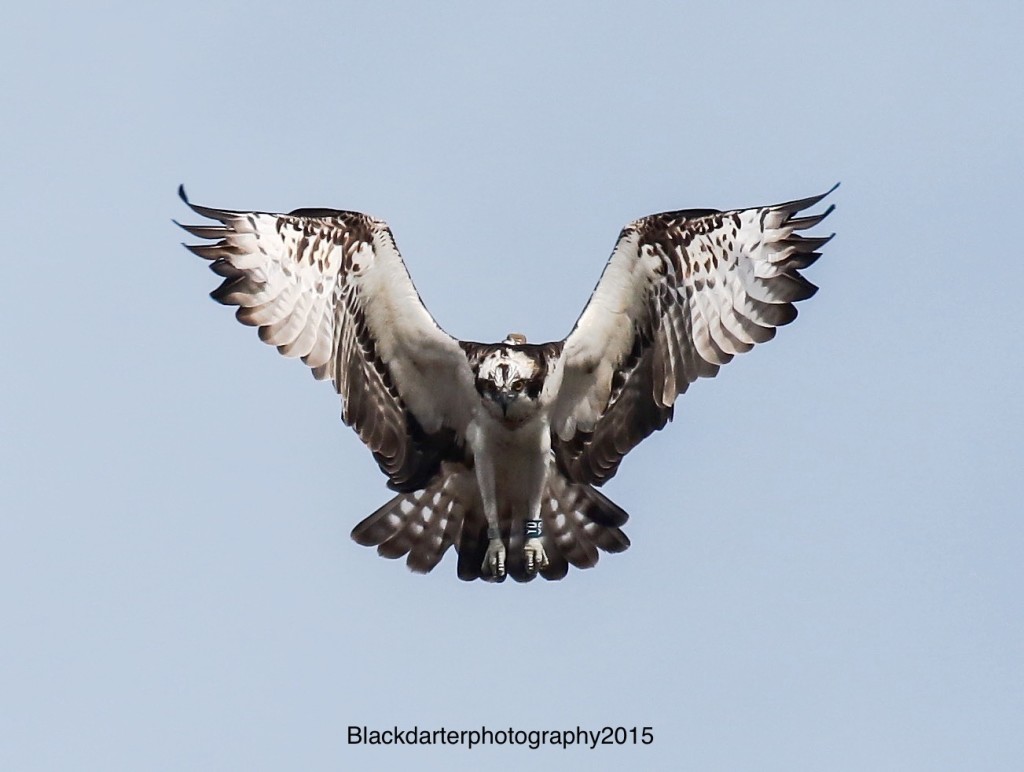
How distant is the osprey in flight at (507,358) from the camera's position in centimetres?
1870

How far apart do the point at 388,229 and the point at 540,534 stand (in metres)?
2.44

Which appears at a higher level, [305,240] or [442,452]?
[305,240]

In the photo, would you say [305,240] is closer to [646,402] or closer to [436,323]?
[436,323]

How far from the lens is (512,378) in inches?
727

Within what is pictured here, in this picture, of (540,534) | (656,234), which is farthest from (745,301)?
(540,534)

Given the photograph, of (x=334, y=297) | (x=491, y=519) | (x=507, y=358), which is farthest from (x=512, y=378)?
(x=334, y=297)

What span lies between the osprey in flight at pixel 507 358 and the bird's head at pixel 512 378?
1 cm

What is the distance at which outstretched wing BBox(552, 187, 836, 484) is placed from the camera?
1903 centimetres

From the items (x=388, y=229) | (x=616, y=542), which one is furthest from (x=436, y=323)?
(x=616, y=542)

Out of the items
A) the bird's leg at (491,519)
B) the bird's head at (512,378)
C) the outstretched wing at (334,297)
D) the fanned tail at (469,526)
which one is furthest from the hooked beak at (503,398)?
the fanned tail at (469,526)

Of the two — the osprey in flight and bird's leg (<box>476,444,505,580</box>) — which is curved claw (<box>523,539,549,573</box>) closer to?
the osprey in flight

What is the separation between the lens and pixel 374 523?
19578 millimetres

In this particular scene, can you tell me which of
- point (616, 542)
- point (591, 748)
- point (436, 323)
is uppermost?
point (436, 323)

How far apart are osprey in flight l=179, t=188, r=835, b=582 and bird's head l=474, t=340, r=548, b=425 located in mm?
14
